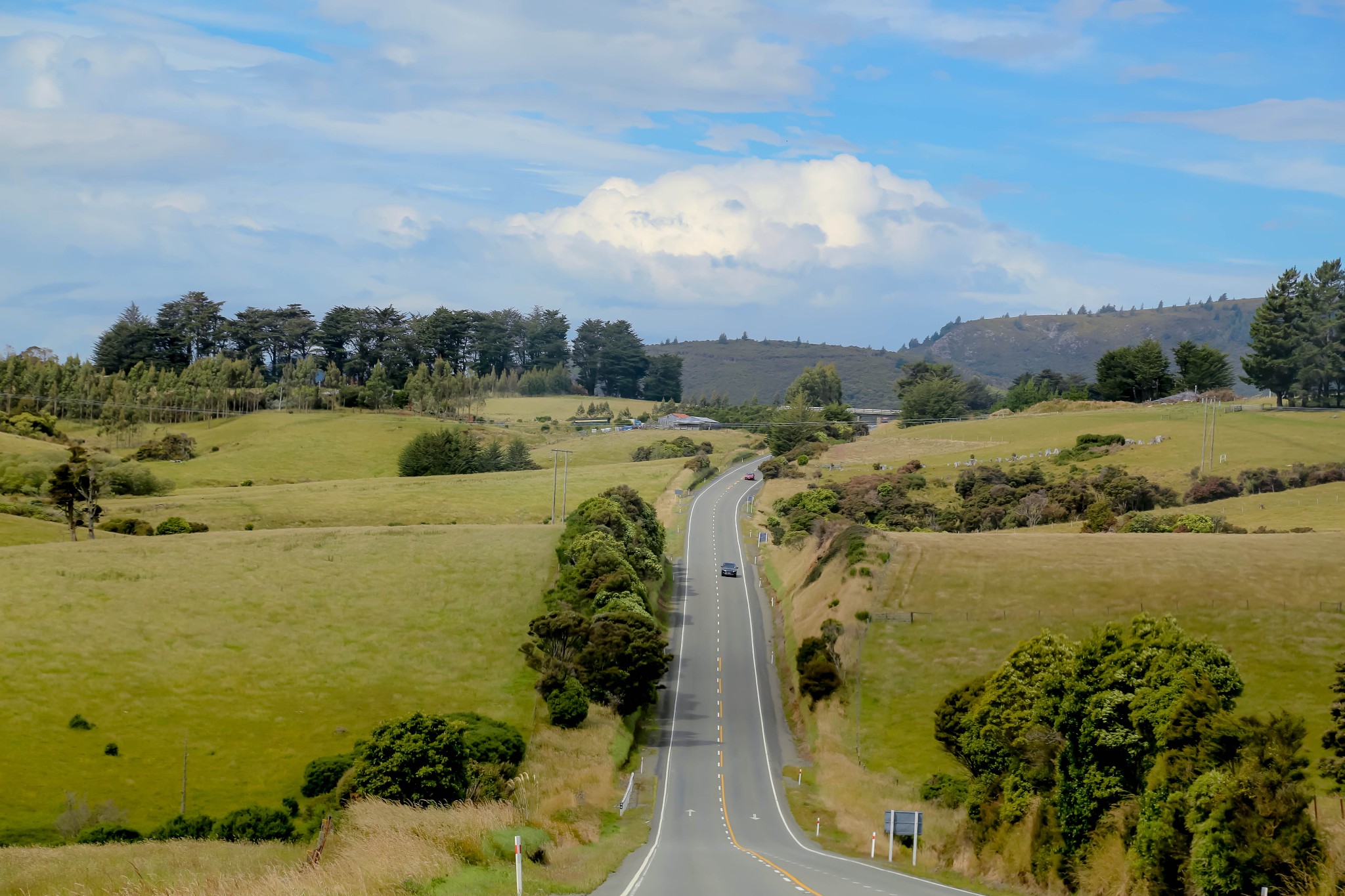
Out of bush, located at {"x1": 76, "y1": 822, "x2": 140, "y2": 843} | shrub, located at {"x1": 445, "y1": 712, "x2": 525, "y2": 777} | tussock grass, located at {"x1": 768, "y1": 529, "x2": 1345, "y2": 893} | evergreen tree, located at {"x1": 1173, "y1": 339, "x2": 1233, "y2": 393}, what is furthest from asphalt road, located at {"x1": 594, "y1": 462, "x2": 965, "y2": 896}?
evergreen tree, located at {"x1": 1173, "y1": 339, "x2": 1233, "y2": 393}

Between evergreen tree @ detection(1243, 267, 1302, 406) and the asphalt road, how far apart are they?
95.6m

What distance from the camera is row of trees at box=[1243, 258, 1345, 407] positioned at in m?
161

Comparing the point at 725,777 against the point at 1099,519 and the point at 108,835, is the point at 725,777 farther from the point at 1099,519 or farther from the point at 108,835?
the point at 1099,519

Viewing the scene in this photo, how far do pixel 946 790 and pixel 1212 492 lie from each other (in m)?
74.8

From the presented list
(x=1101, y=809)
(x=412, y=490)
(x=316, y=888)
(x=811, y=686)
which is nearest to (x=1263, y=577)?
(x=811, y=686)

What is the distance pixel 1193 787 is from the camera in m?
30.3

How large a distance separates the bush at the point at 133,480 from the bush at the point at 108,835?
8220cm

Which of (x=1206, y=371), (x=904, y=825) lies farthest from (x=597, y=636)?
(x=1206, y=371)

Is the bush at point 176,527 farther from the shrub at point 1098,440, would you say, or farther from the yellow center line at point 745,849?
the shrub at point 1098,440

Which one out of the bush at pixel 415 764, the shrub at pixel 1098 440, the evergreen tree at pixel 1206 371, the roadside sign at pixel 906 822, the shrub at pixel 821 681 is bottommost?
the shrub at pixel 821 681

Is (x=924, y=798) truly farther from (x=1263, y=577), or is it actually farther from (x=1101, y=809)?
(x=1263, y=577)

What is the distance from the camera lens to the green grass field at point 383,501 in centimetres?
10269

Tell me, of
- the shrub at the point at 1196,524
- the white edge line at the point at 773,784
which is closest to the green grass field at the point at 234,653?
the white edge line at the point at 773,784

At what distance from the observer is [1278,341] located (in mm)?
165250
